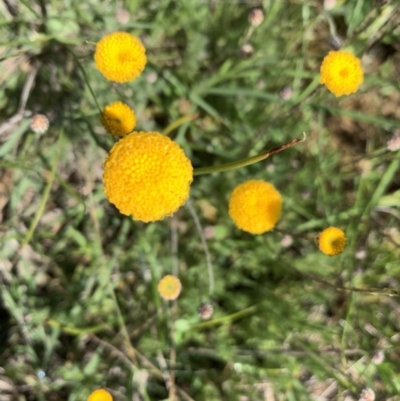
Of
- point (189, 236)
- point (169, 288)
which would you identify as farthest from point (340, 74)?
point (189, 236)

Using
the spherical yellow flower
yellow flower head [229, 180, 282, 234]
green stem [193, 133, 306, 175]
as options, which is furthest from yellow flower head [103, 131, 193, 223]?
yellow flower head [229, 180, 282, 234]

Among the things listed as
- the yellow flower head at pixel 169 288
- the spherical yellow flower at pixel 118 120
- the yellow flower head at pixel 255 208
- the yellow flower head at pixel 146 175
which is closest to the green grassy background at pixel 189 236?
the yellow flower head at pixel 169 288

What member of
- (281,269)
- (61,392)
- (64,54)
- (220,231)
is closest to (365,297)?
(281,269)

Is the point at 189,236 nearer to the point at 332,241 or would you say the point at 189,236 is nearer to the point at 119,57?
the point at 332,241

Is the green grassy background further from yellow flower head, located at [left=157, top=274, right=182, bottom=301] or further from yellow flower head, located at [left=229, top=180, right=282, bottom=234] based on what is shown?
yellow flower head, located at [left=229, top=180, right=282, bottom=234]

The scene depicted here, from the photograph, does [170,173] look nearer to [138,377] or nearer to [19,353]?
[138,377]

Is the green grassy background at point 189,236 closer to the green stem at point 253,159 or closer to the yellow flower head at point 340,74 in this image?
the yellow flower head at point 340,74
